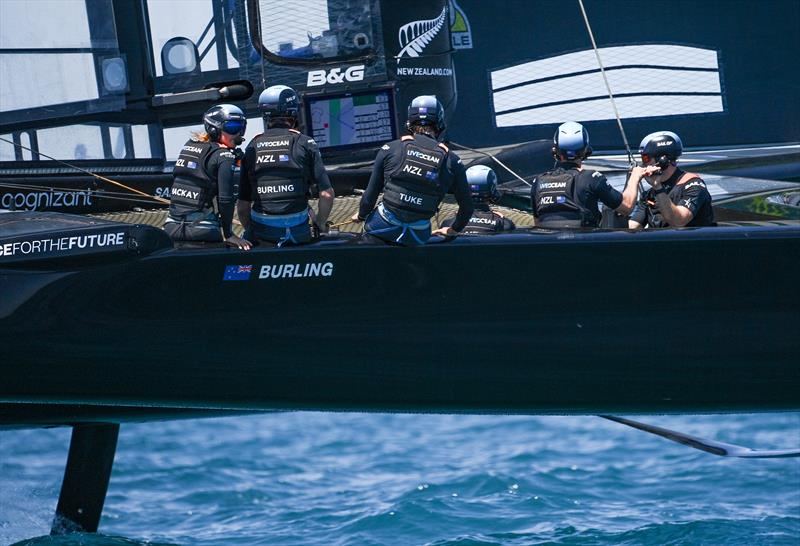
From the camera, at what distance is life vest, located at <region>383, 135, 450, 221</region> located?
550 cm

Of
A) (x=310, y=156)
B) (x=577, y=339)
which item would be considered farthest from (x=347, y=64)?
(x=577, y=339)

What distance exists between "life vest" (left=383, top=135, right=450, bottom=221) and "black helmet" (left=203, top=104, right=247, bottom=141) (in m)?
0.71

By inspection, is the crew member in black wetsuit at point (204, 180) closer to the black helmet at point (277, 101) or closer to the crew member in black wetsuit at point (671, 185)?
the black helmet at point (277, 101)

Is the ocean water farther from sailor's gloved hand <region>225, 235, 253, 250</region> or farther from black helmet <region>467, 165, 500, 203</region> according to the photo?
sailor's gloved hand <region>225, 235, 253, 250</region>

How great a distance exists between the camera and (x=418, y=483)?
1140 centimetres

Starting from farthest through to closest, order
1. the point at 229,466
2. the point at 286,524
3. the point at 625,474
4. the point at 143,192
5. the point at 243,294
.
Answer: the point at 229,466, the point at 625,474, the point at 286,524, the point at 143,192, the point at 243,294

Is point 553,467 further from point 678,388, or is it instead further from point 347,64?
point 678,388

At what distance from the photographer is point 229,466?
12945mm

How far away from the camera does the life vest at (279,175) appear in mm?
5547

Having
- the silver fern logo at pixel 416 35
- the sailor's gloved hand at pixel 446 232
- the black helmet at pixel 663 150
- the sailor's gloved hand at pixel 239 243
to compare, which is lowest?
the sailor's gloved hand at pixel 446 232

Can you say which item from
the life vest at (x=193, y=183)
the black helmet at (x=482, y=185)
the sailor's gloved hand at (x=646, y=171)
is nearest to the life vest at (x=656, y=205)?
the sailor's gloved hand at (x=646, y=171)

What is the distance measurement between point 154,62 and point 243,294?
2428mm

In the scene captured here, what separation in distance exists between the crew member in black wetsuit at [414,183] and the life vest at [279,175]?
Answer: 0.28m

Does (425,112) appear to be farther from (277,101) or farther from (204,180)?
(204,180)
